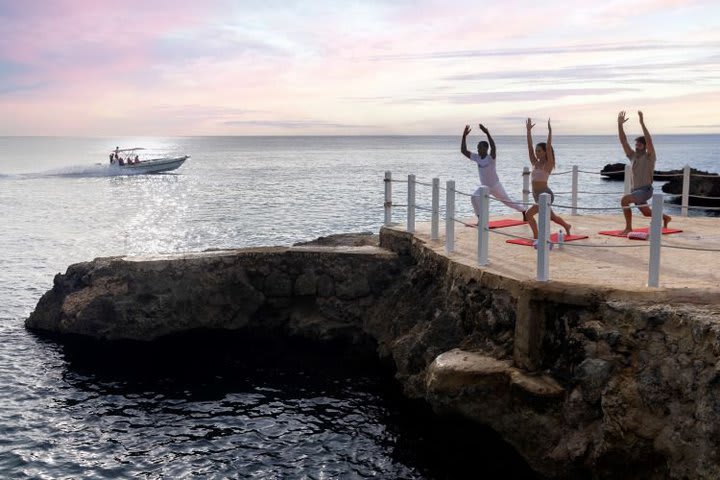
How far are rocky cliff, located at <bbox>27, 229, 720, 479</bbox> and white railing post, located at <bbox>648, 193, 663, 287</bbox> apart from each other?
451mm

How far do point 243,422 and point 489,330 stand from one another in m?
4.21

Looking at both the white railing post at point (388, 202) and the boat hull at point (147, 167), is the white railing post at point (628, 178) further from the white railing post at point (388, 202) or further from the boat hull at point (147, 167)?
the boat hull at point (147, 167)

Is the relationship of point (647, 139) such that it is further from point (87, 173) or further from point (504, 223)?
point (87, 173)

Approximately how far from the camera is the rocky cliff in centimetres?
832

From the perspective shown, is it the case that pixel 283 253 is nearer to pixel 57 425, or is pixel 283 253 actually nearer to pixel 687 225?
pixel 57 425

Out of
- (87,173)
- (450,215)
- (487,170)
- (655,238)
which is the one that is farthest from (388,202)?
(87,173)

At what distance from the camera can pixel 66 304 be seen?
15438 millimetres

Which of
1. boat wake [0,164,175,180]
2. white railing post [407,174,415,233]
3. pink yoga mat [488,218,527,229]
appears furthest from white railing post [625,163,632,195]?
boat wake [0,164,175,180]

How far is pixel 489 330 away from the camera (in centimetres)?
1060

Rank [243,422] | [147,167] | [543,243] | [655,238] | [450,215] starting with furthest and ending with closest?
[147,167] < [450,215] < [243,422] < [543,243] < [655,238]

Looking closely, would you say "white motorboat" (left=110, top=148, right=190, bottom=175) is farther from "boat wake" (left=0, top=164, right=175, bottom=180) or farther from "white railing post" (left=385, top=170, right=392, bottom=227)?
"white railing post" (left=385, top=170, right=392, bottom=227)

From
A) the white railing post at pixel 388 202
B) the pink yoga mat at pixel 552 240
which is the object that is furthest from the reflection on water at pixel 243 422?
the pink yoga mat at pixel 552 240

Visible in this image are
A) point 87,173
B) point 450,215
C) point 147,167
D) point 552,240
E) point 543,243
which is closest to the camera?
point 543,243

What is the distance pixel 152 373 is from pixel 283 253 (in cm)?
371
